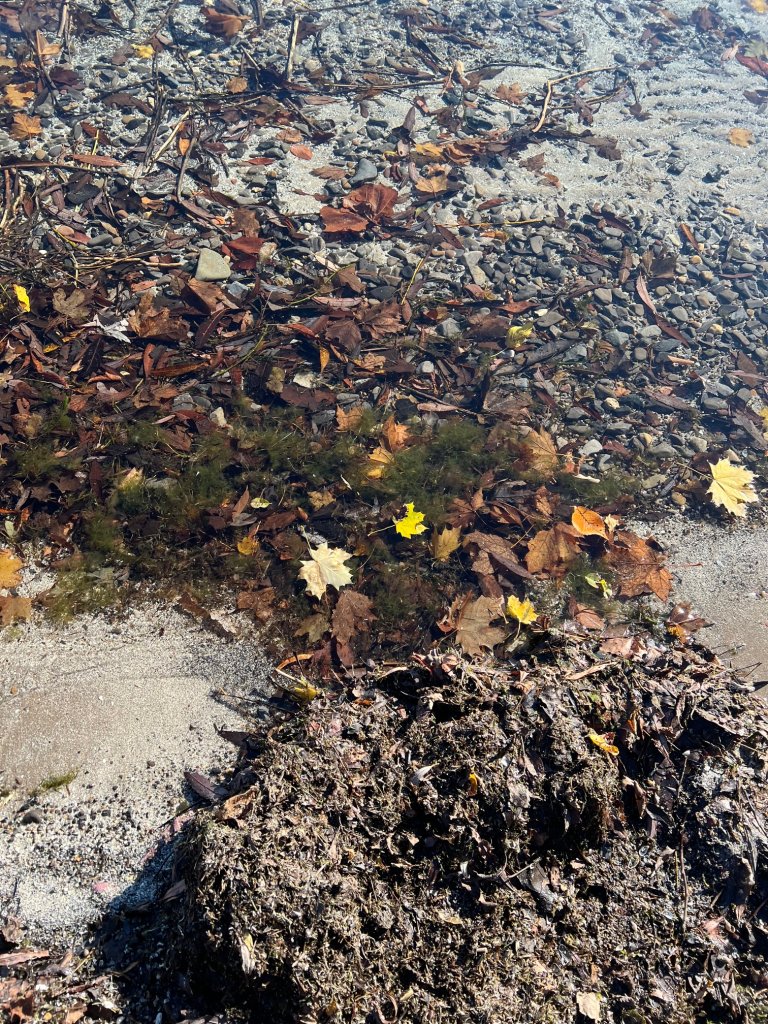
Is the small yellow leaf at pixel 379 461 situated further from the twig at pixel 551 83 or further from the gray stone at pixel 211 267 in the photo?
the twig at pixel 551 83

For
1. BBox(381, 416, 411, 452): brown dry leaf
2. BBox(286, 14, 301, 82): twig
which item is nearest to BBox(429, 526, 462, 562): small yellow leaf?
BBox(381, 416, 411, 452): brown dry leaf

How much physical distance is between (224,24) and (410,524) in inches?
227

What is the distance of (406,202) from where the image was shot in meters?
5.63

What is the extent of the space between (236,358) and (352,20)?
4.80 m

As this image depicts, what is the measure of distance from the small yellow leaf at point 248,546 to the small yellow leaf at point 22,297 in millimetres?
2144

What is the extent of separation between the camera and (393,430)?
4301mm

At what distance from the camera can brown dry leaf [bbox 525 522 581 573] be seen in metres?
3.88

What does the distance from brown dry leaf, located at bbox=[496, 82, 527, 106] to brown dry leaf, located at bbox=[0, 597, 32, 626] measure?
6.30 metres

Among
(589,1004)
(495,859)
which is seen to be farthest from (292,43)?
(589,1004)

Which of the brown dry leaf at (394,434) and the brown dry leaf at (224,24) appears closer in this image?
the brown dry leaf at (394,434)

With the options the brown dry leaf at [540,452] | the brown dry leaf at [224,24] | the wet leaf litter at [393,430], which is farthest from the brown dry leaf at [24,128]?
the brown dry leaf at [540,452]

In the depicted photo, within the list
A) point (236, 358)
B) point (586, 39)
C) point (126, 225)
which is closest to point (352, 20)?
point (586, 39)

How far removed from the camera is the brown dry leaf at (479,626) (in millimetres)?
3486

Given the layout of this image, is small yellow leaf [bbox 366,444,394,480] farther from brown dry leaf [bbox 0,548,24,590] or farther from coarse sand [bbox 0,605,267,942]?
brown dry leaf [bbox 0,548,24,590]
